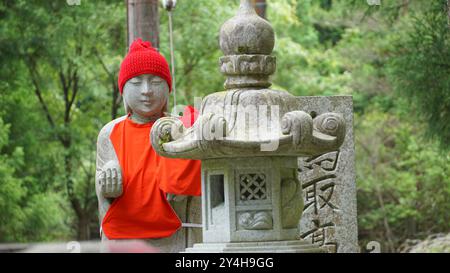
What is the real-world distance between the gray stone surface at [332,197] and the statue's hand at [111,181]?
9.95ft

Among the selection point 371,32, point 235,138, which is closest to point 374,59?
point 371,32

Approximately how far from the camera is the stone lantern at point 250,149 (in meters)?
7.99

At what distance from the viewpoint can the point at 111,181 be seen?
9.00m

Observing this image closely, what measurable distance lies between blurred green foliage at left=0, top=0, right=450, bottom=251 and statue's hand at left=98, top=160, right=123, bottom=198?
21.6ft

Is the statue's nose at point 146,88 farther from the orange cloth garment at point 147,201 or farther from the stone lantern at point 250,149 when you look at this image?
the stone lantern at point 250,149

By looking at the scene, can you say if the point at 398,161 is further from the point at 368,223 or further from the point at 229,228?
the point at 229,228

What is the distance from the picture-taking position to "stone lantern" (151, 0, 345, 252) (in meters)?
7.99

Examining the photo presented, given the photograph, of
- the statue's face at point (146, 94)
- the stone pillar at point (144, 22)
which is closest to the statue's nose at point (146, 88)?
the statue's face at point (146, 94)

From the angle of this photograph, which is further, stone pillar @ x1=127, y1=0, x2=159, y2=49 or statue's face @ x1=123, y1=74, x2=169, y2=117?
stone pillar @ x1=127, y1=0, x2=159, y2=49

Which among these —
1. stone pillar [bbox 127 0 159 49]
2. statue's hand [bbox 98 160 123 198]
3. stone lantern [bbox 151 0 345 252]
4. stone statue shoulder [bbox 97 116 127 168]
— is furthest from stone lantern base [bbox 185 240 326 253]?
stone pillar [bbox 127 0 159 49]

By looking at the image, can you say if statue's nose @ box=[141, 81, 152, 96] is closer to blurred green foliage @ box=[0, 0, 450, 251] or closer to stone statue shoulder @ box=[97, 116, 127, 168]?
stone statue shoulder @ box=[97, 116, 127, 168]

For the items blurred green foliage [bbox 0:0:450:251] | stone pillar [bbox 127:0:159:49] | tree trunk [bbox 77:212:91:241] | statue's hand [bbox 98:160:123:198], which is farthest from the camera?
tree trunk [bbox 77:212:91:241]

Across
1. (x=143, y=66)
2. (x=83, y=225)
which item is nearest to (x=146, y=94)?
(x=143, y=66)

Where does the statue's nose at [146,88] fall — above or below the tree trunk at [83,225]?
above
